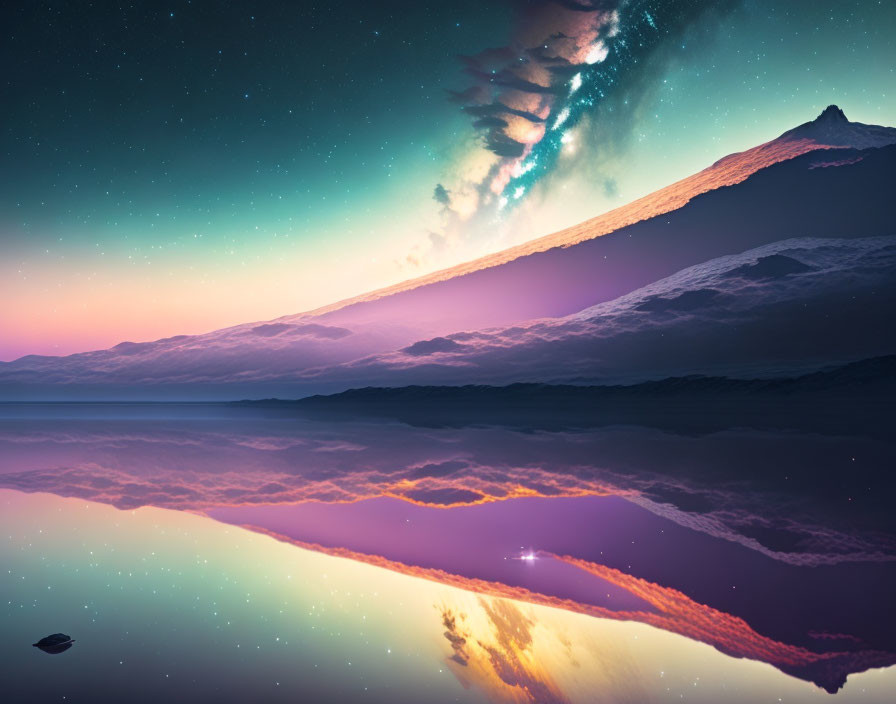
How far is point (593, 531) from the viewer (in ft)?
17.1

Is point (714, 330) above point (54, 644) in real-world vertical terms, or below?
below

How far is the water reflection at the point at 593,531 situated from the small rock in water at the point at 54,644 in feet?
6.77

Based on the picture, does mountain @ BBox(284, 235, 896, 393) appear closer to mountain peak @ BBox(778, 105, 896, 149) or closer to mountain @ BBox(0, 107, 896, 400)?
mountain @ BBox(0, 107, 896, 400)

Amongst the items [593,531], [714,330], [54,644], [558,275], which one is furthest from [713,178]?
[54,644]

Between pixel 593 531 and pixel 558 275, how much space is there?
82.9 m

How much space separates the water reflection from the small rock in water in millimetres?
2064

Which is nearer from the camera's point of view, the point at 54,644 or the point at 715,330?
the point at 54,644

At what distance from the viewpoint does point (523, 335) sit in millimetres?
68625

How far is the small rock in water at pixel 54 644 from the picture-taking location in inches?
109

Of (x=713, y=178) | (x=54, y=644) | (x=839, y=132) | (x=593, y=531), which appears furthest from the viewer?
(x=713, y=178)

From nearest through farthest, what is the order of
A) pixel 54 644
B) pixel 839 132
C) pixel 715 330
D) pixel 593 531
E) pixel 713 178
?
pixel 54 644 < pixel 593 531 < pixel 715 330 < pixel 839 132 < pixel 713 178

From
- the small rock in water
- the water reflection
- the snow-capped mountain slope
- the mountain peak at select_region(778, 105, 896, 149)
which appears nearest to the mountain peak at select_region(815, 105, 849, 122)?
the mountain peak at select_region(778, 105, 896, 149)

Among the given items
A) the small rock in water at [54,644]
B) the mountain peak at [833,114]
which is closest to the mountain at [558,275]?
the mountain peak at [833,114]

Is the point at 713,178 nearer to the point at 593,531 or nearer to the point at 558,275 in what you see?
the point at 558,275
